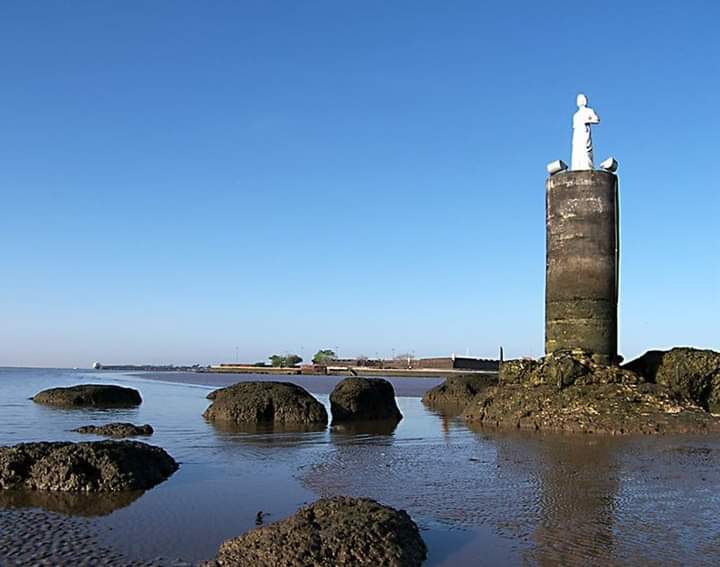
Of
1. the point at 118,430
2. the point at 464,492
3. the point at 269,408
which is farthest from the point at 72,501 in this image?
the point at 269,408

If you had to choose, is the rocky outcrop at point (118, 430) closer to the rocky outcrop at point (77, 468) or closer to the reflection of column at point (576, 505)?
the rocky outcrop at point (77, 468)

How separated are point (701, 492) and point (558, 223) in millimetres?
9967

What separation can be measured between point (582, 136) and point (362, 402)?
8.53 m

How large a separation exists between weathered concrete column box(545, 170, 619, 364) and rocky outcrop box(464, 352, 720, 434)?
59 cm

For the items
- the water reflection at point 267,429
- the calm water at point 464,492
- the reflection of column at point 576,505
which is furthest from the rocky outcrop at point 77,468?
the water reflection at point 267,429

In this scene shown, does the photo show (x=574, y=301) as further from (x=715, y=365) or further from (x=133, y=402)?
(x=133, y=402)

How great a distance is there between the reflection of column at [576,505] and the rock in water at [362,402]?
6.77 meters

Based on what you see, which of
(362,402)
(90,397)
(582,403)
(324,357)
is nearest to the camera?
(582,403)

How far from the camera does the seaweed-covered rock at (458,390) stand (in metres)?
25.2

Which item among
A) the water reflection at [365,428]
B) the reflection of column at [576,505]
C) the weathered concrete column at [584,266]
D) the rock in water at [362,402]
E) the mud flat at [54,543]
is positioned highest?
the weathered concrete column at [584,266]

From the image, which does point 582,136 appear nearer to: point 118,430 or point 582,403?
point 582,403

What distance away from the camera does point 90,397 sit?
24109mm

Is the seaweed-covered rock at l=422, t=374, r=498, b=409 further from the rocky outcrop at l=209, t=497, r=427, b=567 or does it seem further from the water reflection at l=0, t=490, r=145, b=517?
the rocky outcrop at l=209, t=497, r=427, b=567

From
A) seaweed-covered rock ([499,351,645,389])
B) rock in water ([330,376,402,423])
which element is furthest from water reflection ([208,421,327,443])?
seaweed-covered rock ([499,351,645,389])
